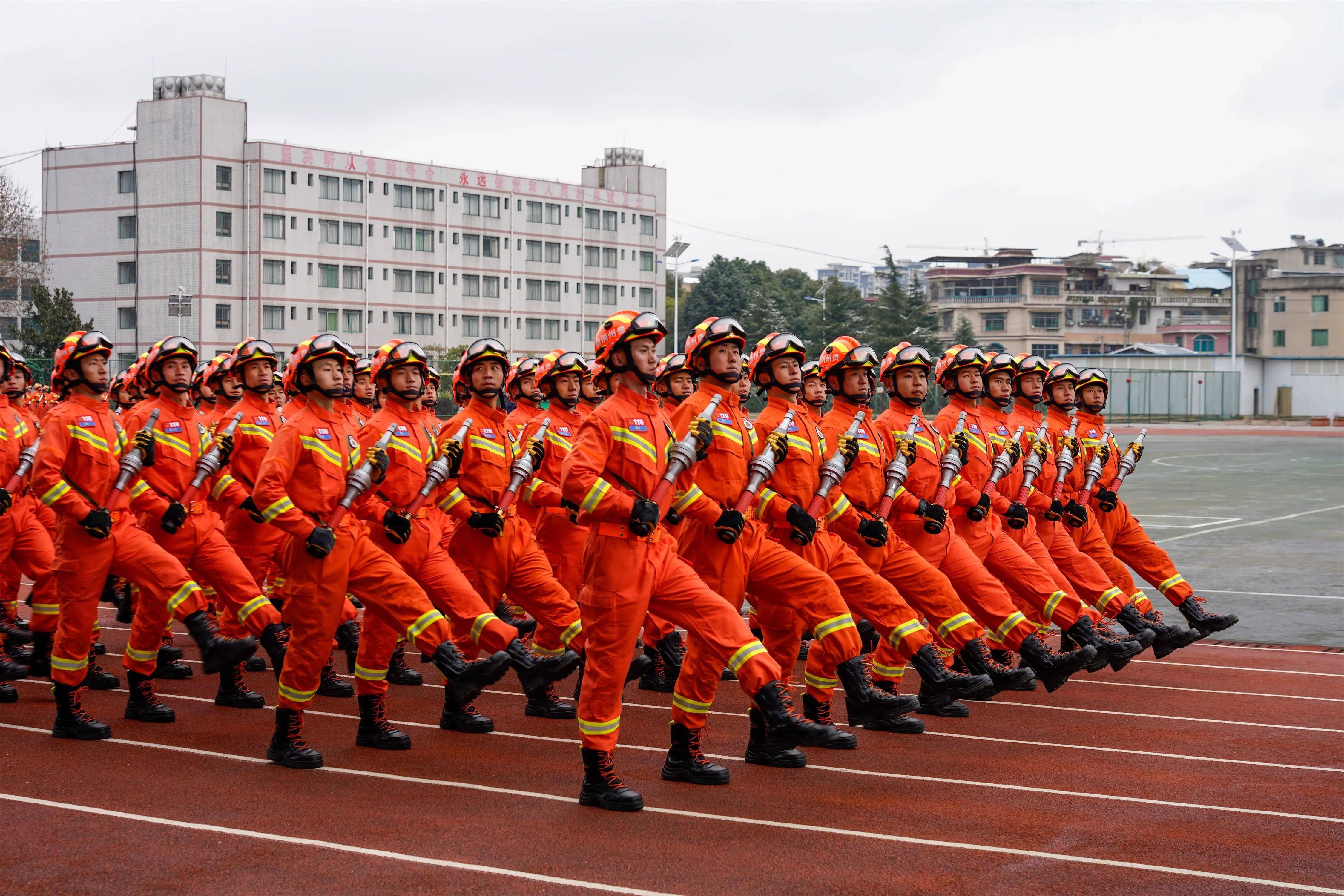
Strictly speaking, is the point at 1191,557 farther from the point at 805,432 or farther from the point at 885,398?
the point at 885,398

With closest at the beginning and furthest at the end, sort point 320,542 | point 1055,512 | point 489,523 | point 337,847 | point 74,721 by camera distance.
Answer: point 337,847, point 320,542, point 74,721, point 489,523, point 1055,512


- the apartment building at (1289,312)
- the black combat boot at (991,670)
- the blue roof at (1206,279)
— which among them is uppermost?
the blue roof at (1206,279)

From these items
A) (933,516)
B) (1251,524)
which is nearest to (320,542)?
(933,516)

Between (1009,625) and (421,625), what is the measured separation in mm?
3708

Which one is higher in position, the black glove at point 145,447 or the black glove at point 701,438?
the black glove at point 701,438

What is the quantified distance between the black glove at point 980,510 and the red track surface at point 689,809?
4.24ft

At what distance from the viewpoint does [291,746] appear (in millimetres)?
7871

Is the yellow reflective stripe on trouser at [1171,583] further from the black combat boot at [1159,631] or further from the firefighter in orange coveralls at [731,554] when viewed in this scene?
A: the firefighter in orange coveralls at [731,554]

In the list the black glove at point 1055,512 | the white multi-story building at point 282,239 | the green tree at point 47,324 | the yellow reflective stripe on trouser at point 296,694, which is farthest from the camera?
the white multi-story building at point 282,239

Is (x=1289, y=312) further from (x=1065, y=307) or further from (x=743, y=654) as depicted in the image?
(x=743, y=654)

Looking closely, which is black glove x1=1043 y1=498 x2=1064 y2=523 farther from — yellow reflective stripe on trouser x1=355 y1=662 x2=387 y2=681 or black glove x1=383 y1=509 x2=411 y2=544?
yellow reflective stripe on trouser x1=355 y1=662 x2=387 y2=681


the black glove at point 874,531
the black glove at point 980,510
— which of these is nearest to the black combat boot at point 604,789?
the black glove at point 874,531

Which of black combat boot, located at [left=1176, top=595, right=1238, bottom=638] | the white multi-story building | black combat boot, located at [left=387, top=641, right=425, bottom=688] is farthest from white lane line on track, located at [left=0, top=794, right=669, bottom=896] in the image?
the white multi-story building

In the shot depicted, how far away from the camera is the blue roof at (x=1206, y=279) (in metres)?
107
